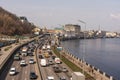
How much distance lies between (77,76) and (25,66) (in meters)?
31.5

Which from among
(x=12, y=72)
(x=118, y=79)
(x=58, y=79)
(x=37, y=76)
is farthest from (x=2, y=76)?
(x=118, y=79)

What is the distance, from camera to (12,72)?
173 feet

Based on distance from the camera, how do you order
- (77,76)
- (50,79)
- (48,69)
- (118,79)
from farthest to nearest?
(118,79)
(48,69)
(50,79)
(77,76)

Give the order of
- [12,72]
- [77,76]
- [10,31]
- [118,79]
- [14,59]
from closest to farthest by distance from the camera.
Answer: [77,76] → [12,72] → [118,79] → [14,59] → [10,31]

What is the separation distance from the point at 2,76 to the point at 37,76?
6.69 meters

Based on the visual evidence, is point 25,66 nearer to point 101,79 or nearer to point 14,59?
point 14,59

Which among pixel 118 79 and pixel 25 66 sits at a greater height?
pixel 25 66

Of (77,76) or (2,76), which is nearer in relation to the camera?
(77,76)

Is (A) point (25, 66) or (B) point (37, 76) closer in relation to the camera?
(B) point (37, 76)

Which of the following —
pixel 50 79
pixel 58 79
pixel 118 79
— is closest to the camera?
pixel 50 79

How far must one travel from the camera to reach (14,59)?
7381 centimetres

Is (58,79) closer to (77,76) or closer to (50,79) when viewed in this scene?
(50,79)

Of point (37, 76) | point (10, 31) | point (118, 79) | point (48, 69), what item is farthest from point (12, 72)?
point (10, 31)

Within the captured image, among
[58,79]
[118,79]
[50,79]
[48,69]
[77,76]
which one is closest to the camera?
[77,76]
